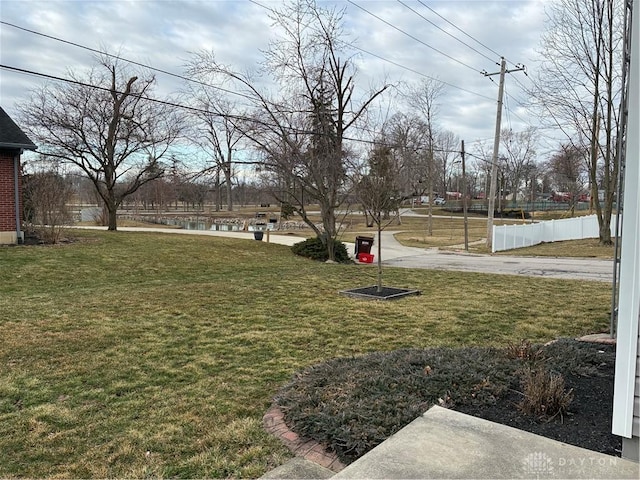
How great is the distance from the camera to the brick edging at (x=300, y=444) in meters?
2.55

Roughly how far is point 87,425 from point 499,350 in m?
3.59

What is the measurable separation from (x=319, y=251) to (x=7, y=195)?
373 inches

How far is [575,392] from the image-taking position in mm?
3297

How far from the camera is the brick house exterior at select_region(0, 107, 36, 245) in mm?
12430

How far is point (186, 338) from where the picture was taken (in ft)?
17.2

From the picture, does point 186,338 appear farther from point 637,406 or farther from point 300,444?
point 637,406

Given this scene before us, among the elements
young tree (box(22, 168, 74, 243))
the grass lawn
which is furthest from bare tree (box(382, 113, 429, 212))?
young tree (box(22, 168, 74, 243))

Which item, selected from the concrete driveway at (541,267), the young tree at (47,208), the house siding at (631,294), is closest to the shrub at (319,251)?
the concrete driveway at (541,267)

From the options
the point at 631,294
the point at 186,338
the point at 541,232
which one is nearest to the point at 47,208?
the point at 186,338

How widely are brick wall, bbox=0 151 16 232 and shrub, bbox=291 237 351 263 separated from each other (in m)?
8.77

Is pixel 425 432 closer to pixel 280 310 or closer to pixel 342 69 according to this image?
pixel 280 310

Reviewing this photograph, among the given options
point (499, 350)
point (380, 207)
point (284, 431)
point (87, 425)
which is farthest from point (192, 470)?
point (380, 207)

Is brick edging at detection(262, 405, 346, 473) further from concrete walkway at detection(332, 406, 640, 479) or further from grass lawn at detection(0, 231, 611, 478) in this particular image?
concrete walkway at detection(332, 406, 640, 479)

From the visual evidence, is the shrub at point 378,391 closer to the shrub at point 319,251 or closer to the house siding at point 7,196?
the shrub at point 319,251
